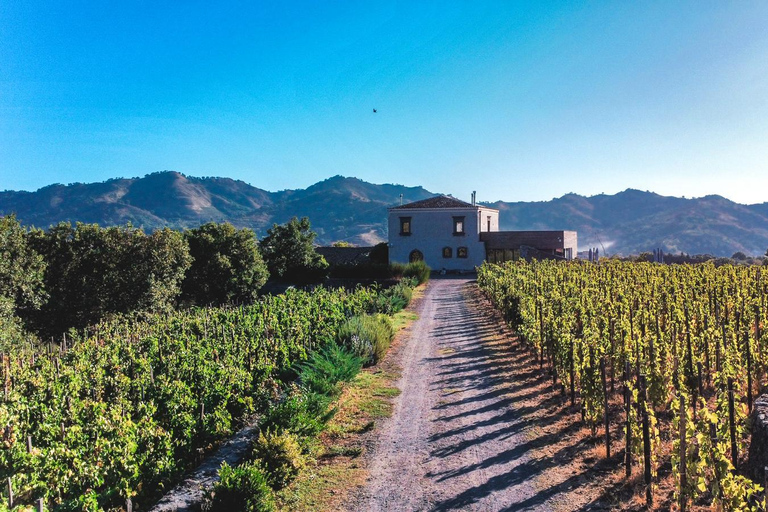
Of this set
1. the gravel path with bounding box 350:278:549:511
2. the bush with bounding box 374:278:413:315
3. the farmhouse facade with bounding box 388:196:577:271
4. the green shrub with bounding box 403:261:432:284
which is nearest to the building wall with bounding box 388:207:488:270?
the farmhouse facade with bounding box 388:196:577:271

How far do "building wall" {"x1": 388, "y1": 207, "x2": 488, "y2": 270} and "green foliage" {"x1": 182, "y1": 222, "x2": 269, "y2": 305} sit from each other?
16.1 m

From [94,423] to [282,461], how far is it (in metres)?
3.11

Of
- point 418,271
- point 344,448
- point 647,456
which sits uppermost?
point 418,271

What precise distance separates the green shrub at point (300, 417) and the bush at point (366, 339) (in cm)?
429

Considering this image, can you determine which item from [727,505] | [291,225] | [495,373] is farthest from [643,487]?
[291,225]

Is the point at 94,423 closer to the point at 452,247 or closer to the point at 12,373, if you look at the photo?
the point at 12,373

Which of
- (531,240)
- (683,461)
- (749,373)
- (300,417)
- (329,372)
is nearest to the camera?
(683,461)

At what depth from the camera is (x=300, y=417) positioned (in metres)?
7.68

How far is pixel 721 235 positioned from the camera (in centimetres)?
13762

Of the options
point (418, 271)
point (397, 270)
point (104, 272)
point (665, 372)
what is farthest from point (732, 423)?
point (397, 270)

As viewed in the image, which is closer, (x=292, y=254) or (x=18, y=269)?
(x=18, y=269)

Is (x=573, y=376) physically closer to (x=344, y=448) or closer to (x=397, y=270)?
(x=344, y=448)

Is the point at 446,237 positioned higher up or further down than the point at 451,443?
higher up

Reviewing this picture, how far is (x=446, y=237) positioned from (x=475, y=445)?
36.7 metres
